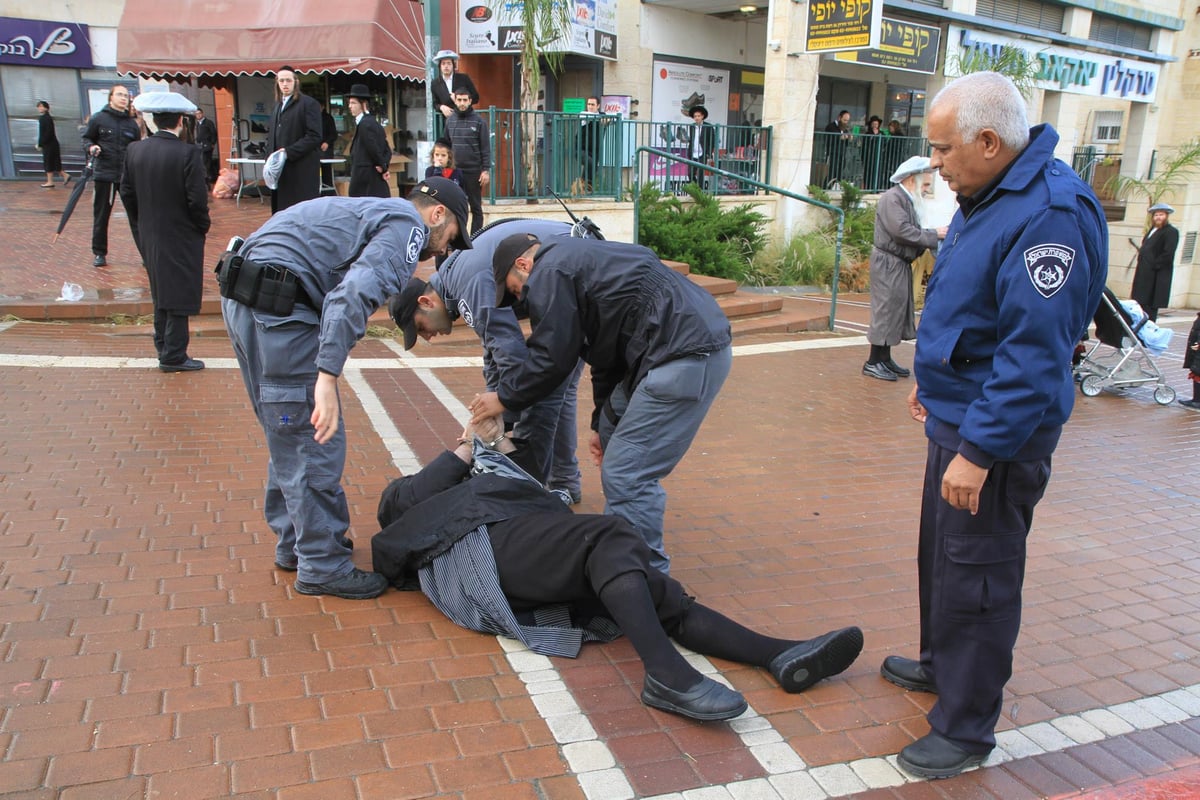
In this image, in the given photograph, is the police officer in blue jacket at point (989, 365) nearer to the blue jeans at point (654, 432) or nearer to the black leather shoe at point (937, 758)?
the black leather shoe at point (937, 758)

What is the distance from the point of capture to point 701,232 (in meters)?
11.3

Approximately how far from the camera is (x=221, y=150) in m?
19.4

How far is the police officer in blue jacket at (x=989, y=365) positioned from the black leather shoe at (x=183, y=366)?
231 inches

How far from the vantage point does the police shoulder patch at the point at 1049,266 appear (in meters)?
2.39

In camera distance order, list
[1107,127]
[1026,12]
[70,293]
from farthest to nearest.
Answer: [1107,127] → [1026,12] → [70,293]

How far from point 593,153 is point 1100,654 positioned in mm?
8697

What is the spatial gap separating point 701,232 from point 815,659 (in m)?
8.72

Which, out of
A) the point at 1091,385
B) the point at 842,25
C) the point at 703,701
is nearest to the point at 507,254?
the point at 703,701

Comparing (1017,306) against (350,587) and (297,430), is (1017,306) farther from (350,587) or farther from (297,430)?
(350,587)

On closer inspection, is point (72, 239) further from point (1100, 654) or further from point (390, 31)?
point (1100, 654)

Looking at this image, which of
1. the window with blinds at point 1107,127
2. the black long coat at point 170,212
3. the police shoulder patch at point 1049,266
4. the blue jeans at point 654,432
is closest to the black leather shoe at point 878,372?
the blue jeans at point 654,432

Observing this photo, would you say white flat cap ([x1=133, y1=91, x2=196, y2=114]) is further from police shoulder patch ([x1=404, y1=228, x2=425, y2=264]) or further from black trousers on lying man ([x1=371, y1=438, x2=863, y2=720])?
black trousers on lying man ([x1=371, y1=438, x2=863, y2=720])

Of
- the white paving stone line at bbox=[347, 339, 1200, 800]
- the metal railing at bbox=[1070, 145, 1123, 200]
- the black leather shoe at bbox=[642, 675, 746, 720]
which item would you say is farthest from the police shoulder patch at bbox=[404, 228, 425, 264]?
the metal railing at bbox=[1070, 145, 1123, 200]

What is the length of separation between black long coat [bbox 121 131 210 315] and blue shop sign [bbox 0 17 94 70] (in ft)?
56.3
